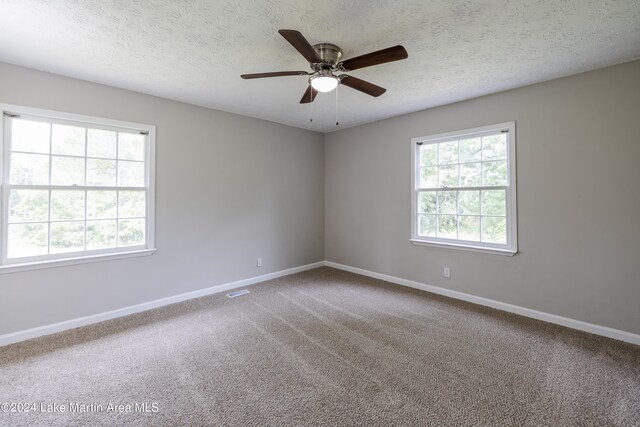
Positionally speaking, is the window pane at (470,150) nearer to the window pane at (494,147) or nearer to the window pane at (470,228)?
the window pane at (494,147)

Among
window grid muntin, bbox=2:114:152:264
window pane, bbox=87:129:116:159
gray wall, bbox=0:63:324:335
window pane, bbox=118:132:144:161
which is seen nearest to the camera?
window grid muntin, bbox=2:114:152:264

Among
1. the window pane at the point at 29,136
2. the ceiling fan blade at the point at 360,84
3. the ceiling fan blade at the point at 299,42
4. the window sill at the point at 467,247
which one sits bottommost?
the window sill at the point at 467,247

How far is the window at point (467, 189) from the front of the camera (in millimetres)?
3248

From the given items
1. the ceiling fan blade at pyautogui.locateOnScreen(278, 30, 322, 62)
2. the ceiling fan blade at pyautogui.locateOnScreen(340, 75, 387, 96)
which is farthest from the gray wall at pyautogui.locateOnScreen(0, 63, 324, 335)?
the ceiling fan blade at pyautogui.locateOnScreen(278, 30, 322, 62)

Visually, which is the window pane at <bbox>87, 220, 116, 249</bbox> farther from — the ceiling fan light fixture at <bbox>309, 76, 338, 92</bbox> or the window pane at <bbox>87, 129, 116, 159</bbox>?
the ceiling fan light fixture at <bbox>309, 76, 338, 92</bbox>

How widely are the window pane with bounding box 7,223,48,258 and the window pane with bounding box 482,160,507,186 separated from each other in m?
4.72

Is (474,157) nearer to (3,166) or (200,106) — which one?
(200,106)

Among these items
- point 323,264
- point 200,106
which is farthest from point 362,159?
point 200,106

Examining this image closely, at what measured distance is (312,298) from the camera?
3678 mm

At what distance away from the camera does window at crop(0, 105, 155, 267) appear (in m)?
2.60

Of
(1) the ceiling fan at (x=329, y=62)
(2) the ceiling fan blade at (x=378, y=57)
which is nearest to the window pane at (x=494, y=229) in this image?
(1) the ceiling fan at (x=329, y=62)

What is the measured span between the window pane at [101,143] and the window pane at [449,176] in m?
3.96

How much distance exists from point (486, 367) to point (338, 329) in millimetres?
1273

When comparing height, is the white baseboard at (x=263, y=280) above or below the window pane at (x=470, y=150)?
below
